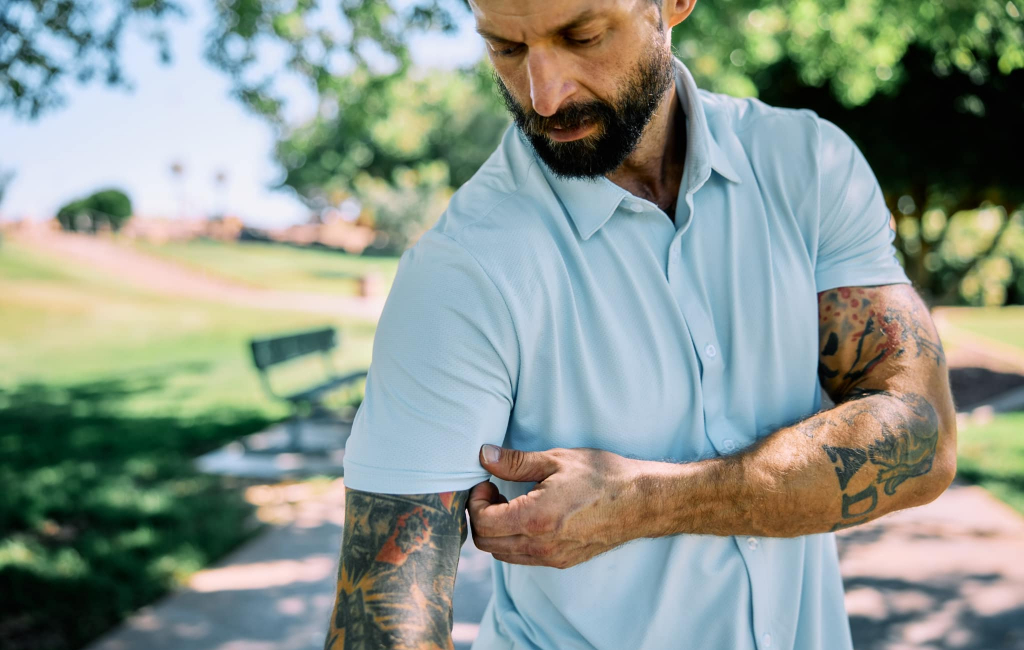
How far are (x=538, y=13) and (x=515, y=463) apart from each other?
80 cm

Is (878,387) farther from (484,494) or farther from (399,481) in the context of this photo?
(399,481)

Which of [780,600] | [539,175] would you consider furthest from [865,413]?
[539,175]

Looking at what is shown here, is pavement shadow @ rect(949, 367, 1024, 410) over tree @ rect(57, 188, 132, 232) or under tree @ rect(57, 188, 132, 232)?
over

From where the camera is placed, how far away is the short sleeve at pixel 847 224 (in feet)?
6.12

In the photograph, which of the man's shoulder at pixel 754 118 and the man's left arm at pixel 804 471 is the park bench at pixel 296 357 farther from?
the man's left arm at pixel 804 471

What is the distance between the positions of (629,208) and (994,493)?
6061 millimetres

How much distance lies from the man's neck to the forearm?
0.56m

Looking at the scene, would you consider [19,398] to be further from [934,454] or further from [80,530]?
[934,454]

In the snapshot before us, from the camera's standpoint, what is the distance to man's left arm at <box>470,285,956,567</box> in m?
1.58

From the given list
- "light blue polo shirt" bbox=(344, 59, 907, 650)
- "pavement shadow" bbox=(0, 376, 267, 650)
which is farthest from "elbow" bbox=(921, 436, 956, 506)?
"pavement shadow" bbox=(0, 376, 267, 650)

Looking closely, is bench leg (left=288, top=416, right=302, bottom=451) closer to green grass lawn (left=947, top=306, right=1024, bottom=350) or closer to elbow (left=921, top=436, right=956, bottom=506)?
elbow (left=921, top=436, right=956, bottom=506)

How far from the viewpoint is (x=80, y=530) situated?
592 cm

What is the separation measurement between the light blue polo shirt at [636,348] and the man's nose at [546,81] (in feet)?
0.44

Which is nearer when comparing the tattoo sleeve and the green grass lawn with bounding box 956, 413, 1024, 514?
the tattoo sleeve
